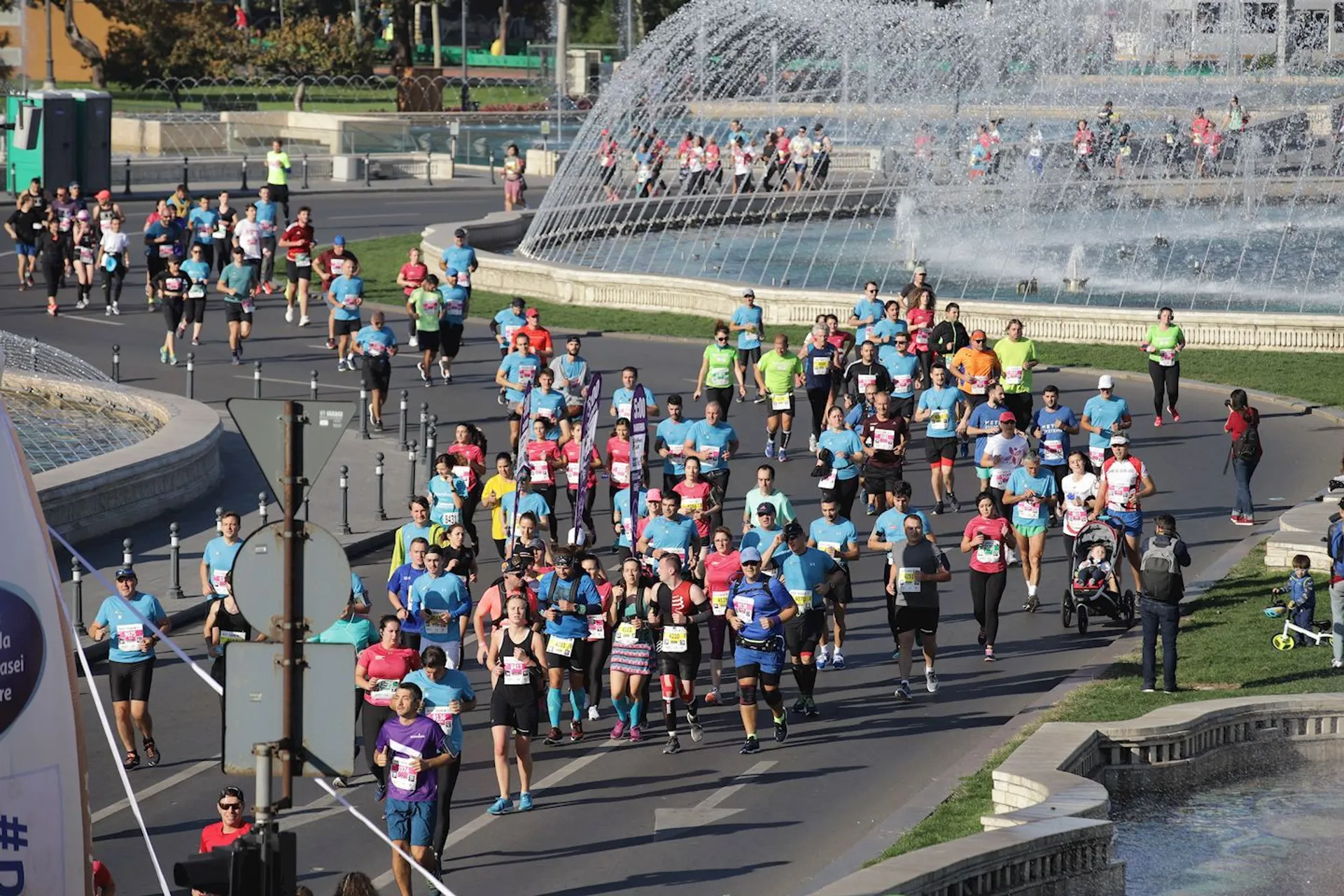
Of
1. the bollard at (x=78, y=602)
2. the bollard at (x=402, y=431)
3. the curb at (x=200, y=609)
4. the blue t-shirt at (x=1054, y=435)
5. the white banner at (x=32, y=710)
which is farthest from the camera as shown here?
the bollard at (x=402, y=431)

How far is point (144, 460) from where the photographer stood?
20.5 metres

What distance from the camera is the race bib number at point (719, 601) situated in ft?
51.5

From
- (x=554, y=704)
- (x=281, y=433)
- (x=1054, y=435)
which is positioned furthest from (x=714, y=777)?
(x=1054, y=435)

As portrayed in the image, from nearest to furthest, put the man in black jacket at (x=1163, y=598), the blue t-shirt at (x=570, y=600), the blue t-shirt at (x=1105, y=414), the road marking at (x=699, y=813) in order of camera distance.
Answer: the road marking at (x=699, y=813) < the blue t-shirt at (x=570, y=600) < the man in black jacket at (x=1163, y=598) < the blue t-shirt at (x=1105, y=414)

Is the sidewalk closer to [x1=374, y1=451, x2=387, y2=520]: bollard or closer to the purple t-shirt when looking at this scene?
[x1=374, y1=451, x2=387, y2=520]: bollard

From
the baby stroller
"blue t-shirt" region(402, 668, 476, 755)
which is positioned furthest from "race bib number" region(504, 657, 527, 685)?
the baby stroller

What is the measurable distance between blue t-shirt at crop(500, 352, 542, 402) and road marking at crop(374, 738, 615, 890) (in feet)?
28.1

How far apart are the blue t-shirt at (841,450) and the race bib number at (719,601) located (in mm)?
3896

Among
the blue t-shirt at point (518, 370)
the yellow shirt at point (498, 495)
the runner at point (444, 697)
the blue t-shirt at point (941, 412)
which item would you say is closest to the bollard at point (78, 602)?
the yellow shirt at point (498, 495)

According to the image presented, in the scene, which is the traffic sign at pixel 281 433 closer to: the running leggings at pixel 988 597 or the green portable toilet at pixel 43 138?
the running leggings at pixel 988 597

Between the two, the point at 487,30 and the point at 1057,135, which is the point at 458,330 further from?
the point at 487,30

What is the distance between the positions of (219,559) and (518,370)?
8.05m

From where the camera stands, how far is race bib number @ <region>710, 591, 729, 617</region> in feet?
51.5

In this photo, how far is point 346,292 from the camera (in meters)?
26.8
